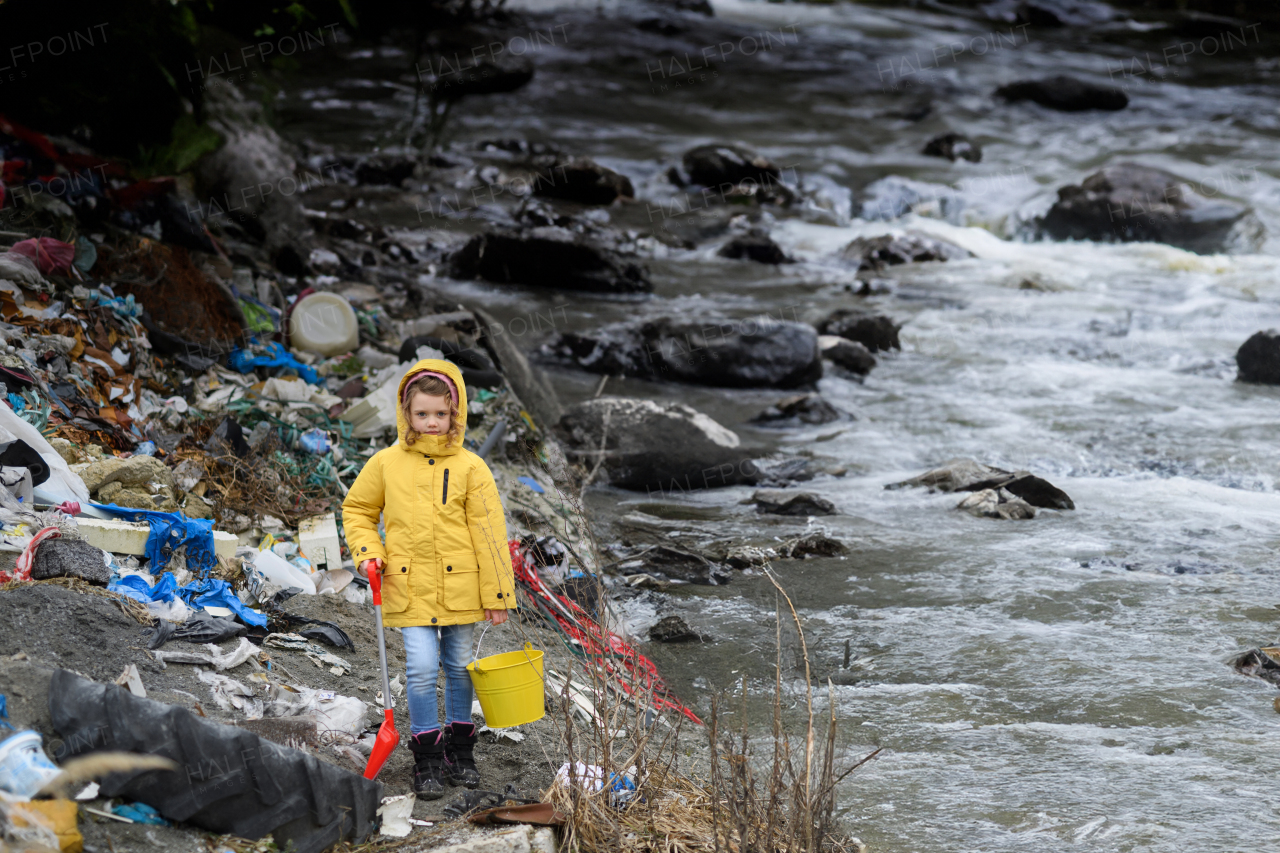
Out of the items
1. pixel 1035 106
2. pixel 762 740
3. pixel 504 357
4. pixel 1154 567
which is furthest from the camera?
pixel 1035 106

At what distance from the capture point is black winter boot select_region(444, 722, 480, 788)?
11.7 feet

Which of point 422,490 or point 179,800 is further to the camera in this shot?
point 422,490

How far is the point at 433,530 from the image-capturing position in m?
3.54

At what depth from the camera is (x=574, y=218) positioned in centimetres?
1642

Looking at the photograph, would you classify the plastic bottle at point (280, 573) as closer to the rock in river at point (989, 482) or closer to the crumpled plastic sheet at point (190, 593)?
the crumpled plastic sheet at point (190, 593)

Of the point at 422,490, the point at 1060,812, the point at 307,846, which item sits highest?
the point at 422,490

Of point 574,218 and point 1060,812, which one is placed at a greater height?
point 574,218

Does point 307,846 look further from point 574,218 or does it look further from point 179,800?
point 574,218

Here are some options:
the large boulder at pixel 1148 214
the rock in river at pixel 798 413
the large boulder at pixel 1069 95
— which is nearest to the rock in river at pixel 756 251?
the large boulder at pixel 1148 214

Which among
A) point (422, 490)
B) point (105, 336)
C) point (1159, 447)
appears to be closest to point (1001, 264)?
point (1159, 447)

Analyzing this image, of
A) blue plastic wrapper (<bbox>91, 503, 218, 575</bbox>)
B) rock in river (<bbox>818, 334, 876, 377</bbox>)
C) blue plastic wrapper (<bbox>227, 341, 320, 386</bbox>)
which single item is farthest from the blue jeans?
Answer: rock in river (<bbox>818, 334, 876, 377</bbox>)

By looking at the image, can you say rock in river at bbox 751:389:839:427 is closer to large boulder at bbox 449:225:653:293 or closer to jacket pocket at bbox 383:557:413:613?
large boulder at bbox 449:225:653:293

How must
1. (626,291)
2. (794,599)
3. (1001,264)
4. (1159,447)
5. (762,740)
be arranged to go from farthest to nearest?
(1001,264), (626,291), (1159,447), (794,599), (762,740)

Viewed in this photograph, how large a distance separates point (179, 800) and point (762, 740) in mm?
2275
